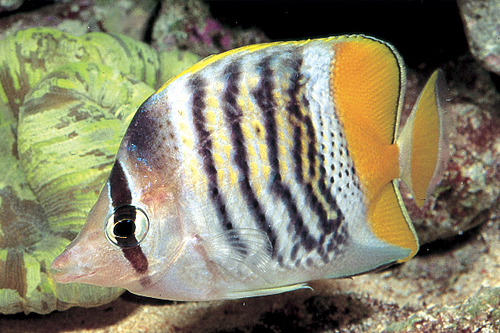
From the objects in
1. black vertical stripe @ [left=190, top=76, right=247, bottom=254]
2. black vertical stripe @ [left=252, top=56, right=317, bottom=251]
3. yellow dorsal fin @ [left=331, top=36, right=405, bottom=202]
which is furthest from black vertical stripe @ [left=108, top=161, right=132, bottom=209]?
yellow dorsal fin @ [left=331, top=36, right=405, bottom=202]

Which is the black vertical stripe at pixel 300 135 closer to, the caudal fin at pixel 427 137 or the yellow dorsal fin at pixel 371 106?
the yellow dorsal fin at pixel 371 106

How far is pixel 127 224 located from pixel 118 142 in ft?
4.20

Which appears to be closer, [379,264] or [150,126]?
[150,126]

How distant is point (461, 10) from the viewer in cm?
238

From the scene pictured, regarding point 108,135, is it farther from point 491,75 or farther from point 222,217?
point 491,75

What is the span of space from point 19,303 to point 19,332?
1.52 ft

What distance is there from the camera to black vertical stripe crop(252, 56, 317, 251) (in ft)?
3.94

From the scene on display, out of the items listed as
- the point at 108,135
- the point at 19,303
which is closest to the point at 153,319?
the point at 19,303

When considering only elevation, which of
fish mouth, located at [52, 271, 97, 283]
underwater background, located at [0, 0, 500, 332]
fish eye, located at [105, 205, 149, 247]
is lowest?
underwater background, located at [0, 0, 500, 332]

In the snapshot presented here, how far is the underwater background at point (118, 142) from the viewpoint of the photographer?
7.34ft

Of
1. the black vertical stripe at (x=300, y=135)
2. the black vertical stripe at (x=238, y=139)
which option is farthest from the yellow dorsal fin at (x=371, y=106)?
the black vertical stripe at (x=238, y=139)

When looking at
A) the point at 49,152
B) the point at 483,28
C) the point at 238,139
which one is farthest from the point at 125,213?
the point at 483,28

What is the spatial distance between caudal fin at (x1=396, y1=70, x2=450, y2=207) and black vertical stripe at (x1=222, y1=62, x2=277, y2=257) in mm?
529

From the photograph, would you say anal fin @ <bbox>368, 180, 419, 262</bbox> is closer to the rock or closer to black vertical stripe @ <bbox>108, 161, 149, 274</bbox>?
black vertical stripe @ <bbox>108, 161, 149, 274</bbox>
